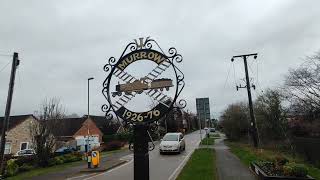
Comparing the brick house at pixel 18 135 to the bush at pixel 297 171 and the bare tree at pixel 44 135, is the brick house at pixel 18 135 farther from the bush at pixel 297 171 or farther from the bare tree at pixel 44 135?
the bush at pixel 297 171

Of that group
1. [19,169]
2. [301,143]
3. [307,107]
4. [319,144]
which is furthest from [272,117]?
[19,169]

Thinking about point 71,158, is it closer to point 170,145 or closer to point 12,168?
point 12,168

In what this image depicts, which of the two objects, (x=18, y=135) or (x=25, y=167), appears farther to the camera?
(x=18, y=135)

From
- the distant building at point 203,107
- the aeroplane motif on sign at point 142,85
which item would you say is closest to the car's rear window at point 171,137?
the distant building at point 203,107

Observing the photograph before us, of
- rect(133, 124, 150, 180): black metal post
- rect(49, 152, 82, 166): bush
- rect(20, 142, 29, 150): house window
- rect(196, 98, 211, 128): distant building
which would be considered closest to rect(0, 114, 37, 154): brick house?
rect(20, 142, 29, 150): house window

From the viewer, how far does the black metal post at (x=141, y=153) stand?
6855 millimetres

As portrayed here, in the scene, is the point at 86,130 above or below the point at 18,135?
above

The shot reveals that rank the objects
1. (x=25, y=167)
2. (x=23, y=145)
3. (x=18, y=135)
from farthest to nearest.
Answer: (x=23, y=145) → (x=18, y=135) → (x=25, y=167)

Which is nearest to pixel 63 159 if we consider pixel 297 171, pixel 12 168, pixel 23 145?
pixel 12 168

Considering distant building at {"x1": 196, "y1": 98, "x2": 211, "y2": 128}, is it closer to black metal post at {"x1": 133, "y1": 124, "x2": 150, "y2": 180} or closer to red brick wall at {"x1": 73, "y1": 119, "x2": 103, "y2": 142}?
black metal post at {"x1": 133, "y1": 124, "x2": 150, "y2": 180}

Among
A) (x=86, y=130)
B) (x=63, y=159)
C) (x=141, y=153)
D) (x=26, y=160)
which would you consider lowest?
(x=63, y=159)

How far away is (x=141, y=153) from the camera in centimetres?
691

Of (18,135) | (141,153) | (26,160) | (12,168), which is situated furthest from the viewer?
(18,135)

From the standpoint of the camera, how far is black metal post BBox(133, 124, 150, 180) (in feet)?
22.5
